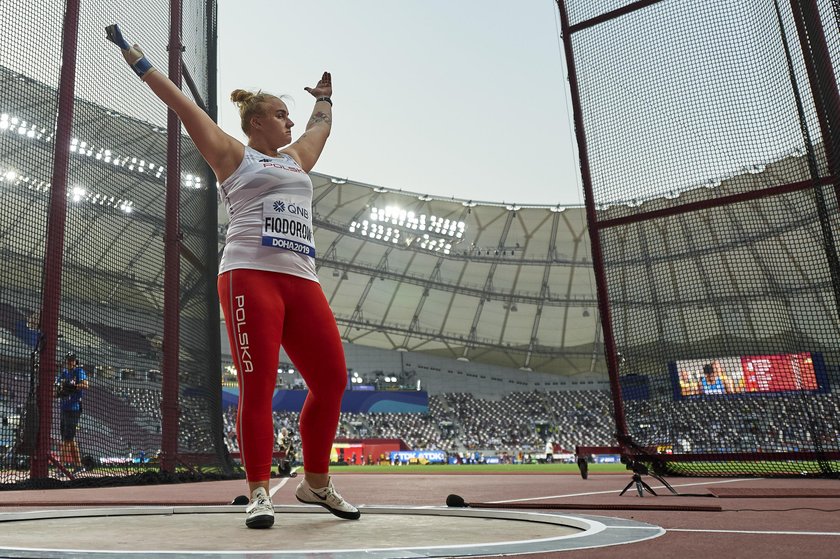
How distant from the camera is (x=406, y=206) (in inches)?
1320

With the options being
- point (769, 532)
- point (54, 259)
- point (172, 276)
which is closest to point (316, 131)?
point (769, 532)

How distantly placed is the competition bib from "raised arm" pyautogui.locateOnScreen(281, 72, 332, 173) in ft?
0.94

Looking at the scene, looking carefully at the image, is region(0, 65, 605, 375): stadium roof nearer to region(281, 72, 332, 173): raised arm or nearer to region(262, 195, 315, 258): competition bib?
region(281, 72, 332, 173): raised arm

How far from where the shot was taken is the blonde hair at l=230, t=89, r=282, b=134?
274cm

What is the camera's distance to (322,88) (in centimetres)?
314

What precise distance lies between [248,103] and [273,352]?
1.04 meters

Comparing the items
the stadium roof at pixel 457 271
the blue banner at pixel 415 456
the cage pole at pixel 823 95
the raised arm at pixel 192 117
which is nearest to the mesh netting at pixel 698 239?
the cage pole at pixel 823 95

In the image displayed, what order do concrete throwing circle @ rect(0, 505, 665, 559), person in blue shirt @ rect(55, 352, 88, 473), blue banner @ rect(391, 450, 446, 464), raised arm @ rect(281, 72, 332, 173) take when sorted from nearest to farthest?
concrete throwing circle @ rect(0, 505, 665, 559)
raised arm @ rect(281, 72, 332, 173)
person in blue shirt @ rect(55, 352, 88, 473)
blue banner @ rect(391, 450, 446, 464)

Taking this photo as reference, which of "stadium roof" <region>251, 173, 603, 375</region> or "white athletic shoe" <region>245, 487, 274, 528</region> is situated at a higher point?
"stadium roof" <region>251, 173, 603, 375</region>

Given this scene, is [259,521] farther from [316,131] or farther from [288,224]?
[316,131]

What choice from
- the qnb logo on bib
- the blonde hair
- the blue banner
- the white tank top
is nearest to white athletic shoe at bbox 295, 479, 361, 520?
the white tank top

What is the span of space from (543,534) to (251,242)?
1376 mm

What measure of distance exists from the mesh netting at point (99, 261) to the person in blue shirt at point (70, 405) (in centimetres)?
3

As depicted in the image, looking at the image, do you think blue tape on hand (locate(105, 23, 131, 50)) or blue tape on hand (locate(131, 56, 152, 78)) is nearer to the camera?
blue tape on hand (locate(105, 23, 131, 50))
